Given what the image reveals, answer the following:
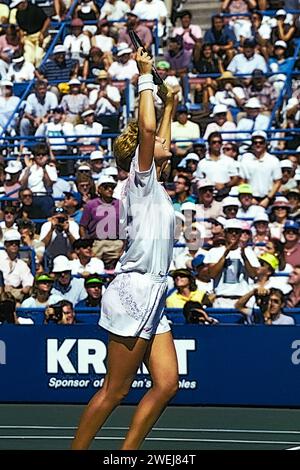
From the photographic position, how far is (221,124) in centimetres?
1614

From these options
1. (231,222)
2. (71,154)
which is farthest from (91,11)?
(231,222)

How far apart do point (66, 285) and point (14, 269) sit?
2.86 feet

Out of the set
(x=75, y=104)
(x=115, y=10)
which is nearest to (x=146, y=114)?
(x=75, y=104)

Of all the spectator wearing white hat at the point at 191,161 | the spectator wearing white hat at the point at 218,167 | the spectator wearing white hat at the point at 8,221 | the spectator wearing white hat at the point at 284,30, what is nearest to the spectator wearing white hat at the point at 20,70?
the spectator wearing white hat at the point at 284,30

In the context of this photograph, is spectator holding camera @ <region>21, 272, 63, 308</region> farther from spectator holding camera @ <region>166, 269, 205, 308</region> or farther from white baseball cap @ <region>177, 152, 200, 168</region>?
white baseball cap @ <region>177, 152, 200, 168</region>

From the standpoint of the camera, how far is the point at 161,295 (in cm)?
672

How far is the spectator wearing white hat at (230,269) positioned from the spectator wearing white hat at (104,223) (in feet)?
3.82

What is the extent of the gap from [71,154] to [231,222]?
4497 millimetres

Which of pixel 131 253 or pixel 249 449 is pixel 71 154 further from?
pixel 131 253

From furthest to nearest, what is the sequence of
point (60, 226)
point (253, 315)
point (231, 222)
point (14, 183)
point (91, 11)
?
point (91, 11), point (14, 183), point (60, 226), point (231, 222), point (253, 315)

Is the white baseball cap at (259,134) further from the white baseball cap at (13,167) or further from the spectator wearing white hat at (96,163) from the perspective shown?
the white baseball cap at (13,167)

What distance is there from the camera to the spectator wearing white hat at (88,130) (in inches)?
666
